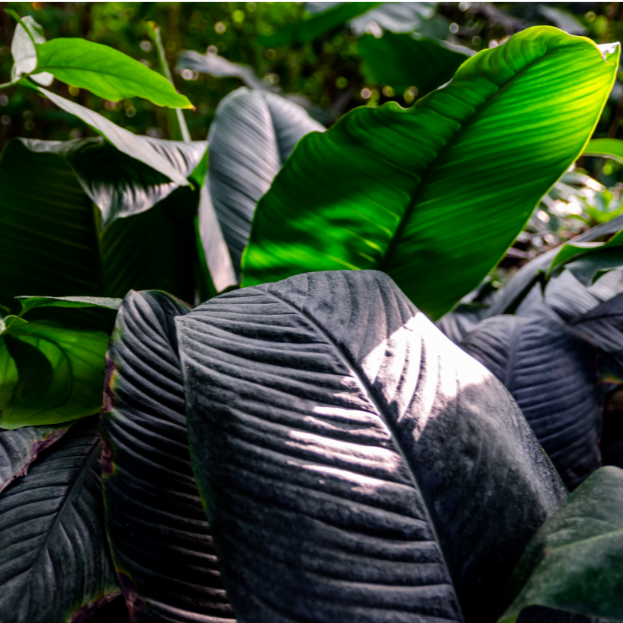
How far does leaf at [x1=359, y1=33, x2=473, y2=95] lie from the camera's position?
176 cm

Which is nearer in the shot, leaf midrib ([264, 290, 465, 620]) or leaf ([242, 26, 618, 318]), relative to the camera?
leaf midrib ([264, 290, 465, 620])

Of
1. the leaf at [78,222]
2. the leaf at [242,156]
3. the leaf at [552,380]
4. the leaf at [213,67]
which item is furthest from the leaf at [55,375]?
the leaf at [213,67]

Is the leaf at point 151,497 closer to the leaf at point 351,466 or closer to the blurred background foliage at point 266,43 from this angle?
the leaf at point 351,466

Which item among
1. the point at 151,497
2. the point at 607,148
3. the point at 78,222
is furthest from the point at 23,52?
the point at 607,148

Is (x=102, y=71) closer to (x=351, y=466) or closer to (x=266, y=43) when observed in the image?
(x=351, y=466)

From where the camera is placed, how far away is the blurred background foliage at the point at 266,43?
2293mm

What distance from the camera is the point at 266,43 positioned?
238 centimetres

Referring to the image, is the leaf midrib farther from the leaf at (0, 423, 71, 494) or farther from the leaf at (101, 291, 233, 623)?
the leaf at (0, 423, 71, 494)

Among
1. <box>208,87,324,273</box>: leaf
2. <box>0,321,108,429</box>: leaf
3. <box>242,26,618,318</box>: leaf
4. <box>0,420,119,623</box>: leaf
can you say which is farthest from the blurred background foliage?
<box>0,420,119,623</box>: leaf

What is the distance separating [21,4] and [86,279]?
2.35 meters

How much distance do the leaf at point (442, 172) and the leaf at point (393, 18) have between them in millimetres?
1730

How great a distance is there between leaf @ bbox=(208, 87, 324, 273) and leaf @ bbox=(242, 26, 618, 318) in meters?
0.26

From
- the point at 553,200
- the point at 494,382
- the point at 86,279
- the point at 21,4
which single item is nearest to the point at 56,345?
the point at 86,279

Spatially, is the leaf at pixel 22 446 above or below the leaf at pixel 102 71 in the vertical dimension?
below
